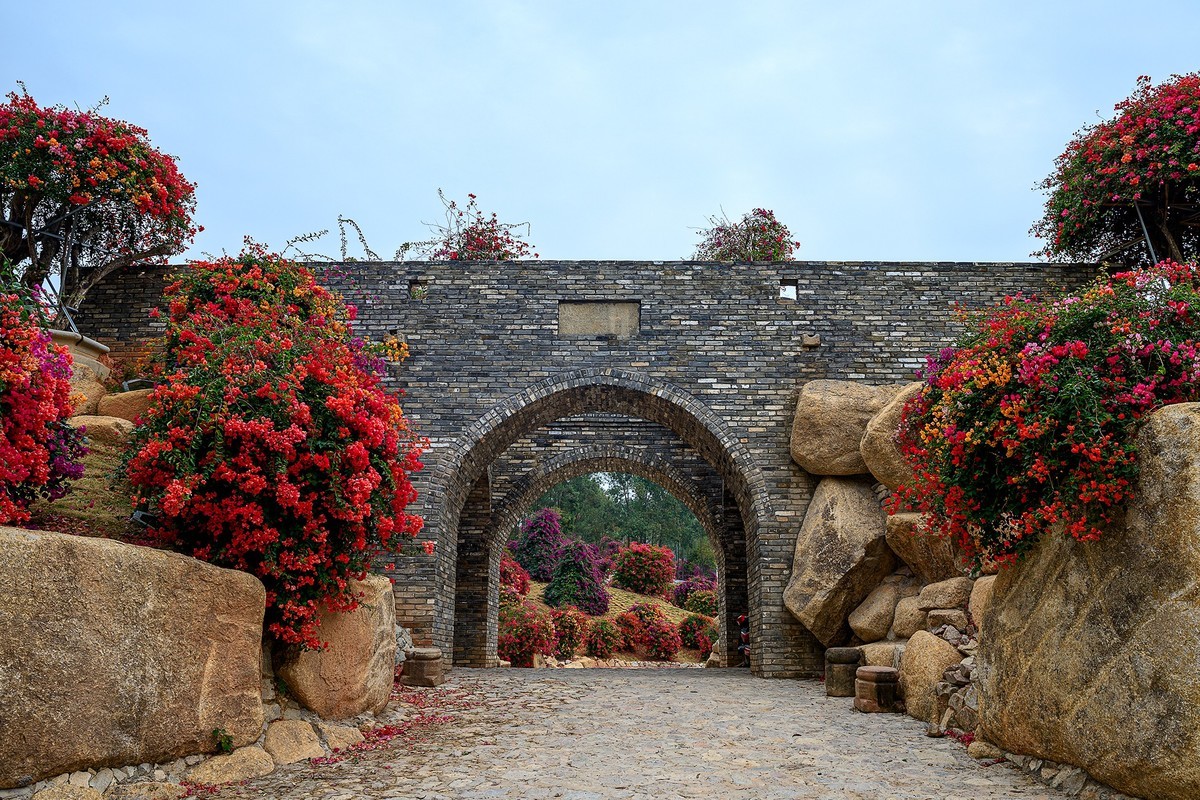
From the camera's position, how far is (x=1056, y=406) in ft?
14.8

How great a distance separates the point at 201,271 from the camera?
9.02 meters

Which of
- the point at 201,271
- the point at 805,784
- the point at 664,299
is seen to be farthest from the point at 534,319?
the point at 805,784

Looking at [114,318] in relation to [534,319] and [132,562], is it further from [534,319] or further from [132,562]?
[132,562]

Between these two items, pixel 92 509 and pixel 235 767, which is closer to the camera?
pixel 235 767

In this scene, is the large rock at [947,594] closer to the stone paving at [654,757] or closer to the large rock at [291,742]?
the stone paving at [654,757]

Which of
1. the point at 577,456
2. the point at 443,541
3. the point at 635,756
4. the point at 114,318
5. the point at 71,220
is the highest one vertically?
the point at 71,220

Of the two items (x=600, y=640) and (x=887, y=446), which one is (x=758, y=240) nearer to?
(x=887, y=446)

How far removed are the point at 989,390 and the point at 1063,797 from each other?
2.15m

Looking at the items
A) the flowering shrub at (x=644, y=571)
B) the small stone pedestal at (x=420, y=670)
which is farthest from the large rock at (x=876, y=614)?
the flowering shrub at (x=644, y=571)

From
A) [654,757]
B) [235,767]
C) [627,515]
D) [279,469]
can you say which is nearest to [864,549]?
[654,757]

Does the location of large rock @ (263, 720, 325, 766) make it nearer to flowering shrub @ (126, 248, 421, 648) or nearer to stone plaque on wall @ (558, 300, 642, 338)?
flowering shrub @ (126, 248, 421, 648)

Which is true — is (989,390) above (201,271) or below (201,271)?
below

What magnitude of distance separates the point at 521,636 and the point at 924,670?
Result: 940 centimetres

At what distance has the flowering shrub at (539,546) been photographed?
21750mm
